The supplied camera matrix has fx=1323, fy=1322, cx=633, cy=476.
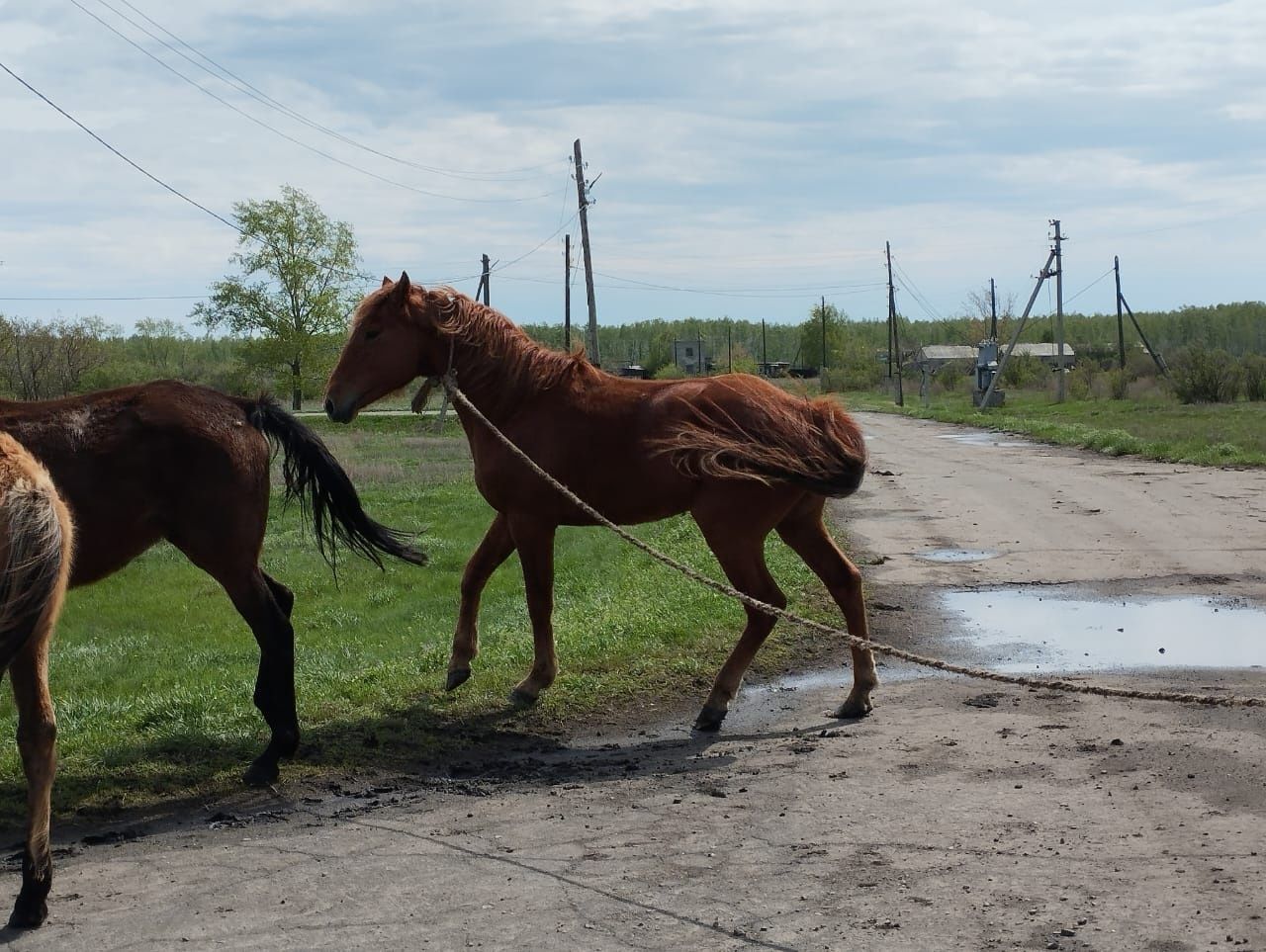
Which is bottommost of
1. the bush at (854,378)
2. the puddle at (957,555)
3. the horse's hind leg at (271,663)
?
the puddle at (957,555)

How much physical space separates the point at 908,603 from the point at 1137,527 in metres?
4.74

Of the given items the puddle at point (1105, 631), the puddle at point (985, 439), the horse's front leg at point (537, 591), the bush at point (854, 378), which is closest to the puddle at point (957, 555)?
the puddle at point (1105, 631)

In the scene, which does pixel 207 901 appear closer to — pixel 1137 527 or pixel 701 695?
pixel 701 695

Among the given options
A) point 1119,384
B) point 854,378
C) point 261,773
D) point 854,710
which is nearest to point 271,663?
point 261,773

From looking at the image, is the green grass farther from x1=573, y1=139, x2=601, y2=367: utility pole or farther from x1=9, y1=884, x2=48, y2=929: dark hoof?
x1=9, y1=884, x2=48, y2=929: dark hoof

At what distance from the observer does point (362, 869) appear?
491cm

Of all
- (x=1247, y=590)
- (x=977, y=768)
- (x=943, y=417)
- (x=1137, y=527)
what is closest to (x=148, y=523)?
(x=977, y=768)

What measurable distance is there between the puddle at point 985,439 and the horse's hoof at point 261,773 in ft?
80.1

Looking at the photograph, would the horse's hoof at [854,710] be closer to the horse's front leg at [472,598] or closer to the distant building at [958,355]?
the horse's front leg at [472,598]

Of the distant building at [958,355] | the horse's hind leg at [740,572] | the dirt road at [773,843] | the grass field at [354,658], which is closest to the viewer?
the dirt road at [773,843]

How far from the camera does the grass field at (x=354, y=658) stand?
22.1ft

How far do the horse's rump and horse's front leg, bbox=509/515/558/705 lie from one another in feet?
2.76

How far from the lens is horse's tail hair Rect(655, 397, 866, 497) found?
7.19 m

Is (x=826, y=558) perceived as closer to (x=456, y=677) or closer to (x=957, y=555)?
(x=456, y=677)
